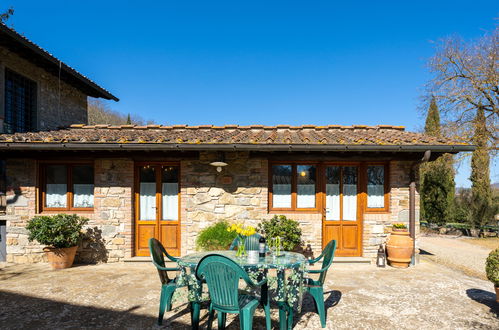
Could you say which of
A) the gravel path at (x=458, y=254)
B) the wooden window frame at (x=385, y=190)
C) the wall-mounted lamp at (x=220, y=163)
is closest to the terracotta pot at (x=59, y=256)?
the wall-mounted lamp at (x=220, y=163)

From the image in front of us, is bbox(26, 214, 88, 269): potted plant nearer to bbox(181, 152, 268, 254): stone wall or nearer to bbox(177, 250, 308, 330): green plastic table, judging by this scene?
bbox(181, 152, 268, 254): stone wall

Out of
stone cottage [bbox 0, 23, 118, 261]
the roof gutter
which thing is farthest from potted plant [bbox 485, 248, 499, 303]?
stone cottage [bbox 0, 23, 118, 261]

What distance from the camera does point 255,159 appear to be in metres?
6.61

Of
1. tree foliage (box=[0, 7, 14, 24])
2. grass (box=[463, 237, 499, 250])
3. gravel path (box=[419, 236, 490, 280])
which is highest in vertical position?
tree foliage (box=[0, 7, 14, 24])

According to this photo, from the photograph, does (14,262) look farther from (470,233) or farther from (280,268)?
(470,233)

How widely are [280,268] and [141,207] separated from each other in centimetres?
458

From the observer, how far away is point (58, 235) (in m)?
5.97

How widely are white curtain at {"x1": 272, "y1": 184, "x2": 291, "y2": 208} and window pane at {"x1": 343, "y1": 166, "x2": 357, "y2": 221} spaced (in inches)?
54.5

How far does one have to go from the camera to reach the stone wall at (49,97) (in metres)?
7.21

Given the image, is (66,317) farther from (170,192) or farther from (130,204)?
(170,192)

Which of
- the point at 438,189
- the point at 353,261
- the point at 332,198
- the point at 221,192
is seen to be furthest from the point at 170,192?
the point at 438,189

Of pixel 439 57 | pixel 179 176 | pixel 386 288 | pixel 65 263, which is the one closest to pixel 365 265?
pixel 386 288

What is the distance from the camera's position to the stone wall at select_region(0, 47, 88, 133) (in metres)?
7.21

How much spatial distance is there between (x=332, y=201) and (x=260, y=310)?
3582mm
